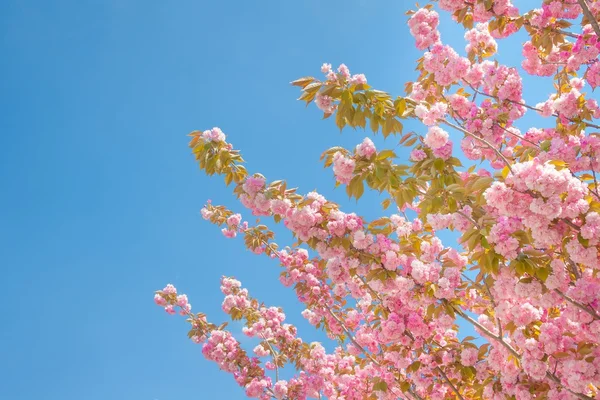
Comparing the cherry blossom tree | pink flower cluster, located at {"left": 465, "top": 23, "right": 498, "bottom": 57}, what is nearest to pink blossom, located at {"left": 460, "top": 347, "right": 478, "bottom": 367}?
the cherry blossom tree

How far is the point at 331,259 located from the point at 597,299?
85.2 inches

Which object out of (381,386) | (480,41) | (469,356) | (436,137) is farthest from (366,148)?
(381,386)

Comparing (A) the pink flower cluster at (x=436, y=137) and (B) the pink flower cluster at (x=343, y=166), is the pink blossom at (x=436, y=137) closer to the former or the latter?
(A) the pink flower cluster at (x=436, y=137)

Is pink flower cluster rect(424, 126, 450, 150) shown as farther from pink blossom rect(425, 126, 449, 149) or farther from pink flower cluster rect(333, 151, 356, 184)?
pink flower cluster rect(333, 151, 356, 184)

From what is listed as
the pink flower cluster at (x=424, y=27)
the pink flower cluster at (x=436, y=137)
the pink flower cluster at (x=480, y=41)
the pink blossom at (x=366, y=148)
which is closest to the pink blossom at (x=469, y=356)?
the pink flower cluster at (x=436, y=137)

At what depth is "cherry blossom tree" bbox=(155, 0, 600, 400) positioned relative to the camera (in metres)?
2.88

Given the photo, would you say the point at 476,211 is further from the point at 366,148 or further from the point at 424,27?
the point at 424,27

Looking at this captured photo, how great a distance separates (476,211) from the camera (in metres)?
3.38

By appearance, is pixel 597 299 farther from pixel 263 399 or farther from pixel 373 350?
pixel 263 399

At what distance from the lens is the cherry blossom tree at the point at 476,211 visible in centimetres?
288

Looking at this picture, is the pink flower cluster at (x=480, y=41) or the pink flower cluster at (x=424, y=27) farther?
the pink flower cluster at (x=480, y=41)

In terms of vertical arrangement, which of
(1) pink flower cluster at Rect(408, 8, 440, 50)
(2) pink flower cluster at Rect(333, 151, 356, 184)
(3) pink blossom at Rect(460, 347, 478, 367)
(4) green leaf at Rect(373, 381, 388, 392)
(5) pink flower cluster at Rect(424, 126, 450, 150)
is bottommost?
(4) green leaf at Rect(373, 381, 388, 392)

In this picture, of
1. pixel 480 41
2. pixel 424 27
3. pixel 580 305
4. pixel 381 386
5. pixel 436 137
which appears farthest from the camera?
pixel 480 41

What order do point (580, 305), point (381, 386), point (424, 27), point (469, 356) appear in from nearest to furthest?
point (580, 305), point (469, 356), point (424, 27), point (381, 386)
